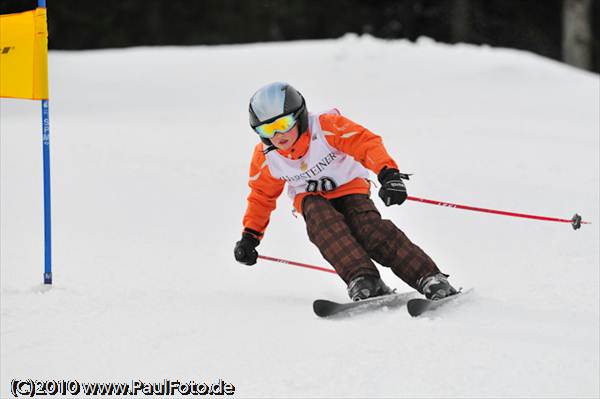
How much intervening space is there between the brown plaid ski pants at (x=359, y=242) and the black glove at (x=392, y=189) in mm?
343

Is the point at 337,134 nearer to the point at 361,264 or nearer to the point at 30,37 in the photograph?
the point at 361,264

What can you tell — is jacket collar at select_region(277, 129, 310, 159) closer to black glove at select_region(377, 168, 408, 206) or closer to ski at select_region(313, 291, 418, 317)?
black glove at select_region(377, 168, 408, 206)

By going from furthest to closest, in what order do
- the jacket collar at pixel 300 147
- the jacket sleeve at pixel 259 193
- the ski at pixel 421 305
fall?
the jacket sleeve at pixel 259 193
the jacket collar at pixel 300 147
the ski at pixel 421 305

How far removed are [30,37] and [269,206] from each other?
68.7 inches

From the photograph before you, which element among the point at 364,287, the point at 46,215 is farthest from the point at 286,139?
the point at 46,215

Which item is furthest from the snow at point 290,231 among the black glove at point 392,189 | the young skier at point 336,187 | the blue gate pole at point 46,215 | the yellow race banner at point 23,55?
the yellow race banner at point 23,55

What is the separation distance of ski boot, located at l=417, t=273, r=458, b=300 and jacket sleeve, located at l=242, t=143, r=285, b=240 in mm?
1076

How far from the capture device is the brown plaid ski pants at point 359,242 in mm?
4441

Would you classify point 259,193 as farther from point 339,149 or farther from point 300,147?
point 339,149

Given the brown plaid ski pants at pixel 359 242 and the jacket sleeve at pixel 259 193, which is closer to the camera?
the brown plaid ski pants at pixel 359 242

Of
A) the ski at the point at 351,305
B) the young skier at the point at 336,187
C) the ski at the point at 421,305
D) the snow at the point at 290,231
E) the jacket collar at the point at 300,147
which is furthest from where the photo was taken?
the jacket collar at the point at 300,147

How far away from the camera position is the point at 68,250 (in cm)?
589

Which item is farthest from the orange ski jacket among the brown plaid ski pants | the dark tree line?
the dark tree line

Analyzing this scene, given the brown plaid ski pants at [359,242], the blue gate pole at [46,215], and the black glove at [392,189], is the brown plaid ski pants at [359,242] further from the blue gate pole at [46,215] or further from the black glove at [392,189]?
the blue gate pole at [46,215]
